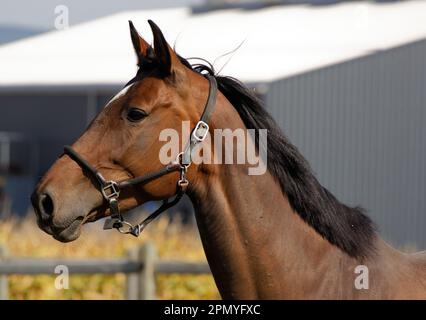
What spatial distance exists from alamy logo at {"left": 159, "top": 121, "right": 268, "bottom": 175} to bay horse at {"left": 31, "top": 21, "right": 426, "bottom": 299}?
3 cm

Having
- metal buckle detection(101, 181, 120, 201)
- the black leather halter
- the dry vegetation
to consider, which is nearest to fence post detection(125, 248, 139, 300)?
the dry vegetation

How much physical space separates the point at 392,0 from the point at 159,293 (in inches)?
667

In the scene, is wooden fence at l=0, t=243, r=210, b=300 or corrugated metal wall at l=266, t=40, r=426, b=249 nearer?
wooden fence at l=0, t=243, r=210, b=300

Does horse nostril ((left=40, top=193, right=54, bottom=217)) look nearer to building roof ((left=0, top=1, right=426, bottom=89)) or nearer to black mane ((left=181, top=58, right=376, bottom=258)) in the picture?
black mane ((left=181, top=58, right=376, bottom=258))

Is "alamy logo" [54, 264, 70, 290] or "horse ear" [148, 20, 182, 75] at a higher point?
"horse ear" [148, 20, 182, 75]

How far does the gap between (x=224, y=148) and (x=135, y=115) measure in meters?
0.44

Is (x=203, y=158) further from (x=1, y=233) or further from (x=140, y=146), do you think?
(x=1, y=233)

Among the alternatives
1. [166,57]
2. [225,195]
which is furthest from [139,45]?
[225,195]

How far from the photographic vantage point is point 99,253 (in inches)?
432

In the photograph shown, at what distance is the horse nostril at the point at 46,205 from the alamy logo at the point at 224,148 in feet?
1.76

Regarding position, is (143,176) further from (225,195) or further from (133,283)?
(133,283)

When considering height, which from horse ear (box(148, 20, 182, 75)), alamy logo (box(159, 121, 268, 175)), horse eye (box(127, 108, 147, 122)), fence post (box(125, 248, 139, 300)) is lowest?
fence post (box(125, 248, 139, 300))

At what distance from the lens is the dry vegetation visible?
9812mm
